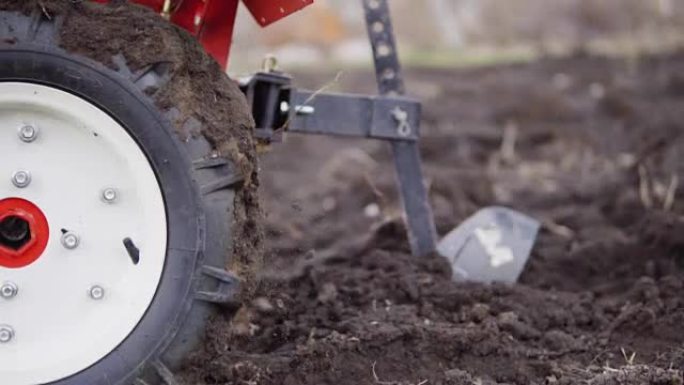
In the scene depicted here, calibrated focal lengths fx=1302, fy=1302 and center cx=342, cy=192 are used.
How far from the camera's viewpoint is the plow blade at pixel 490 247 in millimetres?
5586

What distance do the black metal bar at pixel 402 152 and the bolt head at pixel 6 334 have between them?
2.07 metres

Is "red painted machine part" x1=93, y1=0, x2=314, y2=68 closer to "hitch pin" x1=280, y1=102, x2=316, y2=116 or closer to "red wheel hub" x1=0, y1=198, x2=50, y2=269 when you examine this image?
"hitch pin" x1=280, y1=102, x2=316, y2=116

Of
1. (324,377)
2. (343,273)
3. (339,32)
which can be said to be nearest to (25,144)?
(324,377)

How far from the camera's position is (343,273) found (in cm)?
541

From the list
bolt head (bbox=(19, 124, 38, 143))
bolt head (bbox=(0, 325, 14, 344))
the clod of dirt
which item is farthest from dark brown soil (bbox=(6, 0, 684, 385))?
bolt head (bbox=(0, 325, 14, 344))

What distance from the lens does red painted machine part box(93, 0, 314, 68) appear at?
417 cm

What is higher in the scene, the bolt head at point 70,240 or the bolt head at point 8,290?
the bolt head at point 70,240

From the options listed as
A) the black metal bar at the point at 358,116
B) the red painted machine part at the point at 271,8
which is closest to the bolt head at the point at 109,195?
the red painted machine part at the point at 271,8

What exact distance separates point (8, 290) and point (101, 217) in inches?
13.0

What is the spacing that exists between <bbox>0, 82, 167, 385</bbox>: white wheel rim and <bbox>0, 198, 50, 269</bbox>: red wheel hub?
0.02m

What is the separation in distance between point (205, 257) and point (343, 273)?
5.87 ft

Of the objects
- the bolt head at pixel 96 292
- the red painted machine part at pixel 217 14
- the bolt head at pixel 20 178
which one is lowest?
the bolt head at pixel 96 292

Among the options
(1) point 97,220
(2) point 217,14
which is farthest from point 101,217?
(2) point 217,14

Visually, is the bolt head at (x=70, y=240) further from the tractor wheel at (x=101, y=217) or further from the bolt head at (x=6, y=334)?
the bolt head at (x=6, y=334)
